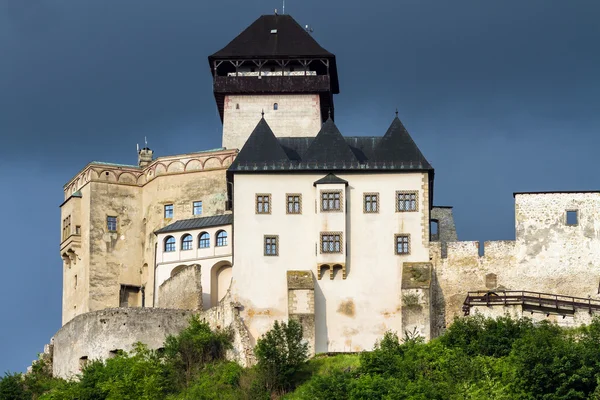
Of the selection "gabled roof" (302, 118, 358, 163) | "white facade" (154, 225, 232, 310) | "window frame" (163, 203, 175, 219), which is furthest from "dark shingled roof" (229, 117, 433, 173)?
"window frame" (163, 203, 175, 219)

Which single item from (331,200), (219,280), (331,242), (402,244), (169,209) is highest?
(169,209)

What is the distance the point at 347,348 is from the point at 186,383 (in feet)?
22.8

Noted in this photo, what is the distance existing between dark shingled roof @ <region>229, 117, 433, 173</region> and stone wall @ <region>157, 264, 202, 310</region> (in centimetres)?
584

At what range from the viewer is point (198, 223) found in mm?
82625

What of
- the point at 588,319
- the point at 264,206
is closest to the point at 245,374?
the point at 264,206

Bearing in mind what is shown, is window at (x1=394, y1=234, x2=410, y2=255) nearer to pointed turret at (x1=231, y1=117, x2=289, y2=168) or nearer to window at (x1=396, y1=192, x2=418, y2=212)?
window at (x1=396, y1=192, x2=418, y2=212)

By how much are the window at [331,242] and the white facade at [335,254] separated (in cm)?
18

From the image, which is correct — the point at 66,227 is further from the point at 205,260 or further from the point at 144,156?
the point at 205,260

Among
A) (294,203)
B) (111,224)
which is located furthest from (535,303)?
(111,224)

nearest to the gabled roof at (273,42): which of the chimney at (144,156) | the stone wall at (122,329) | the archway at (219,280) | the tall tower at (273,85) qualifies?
the tall tower at (273,85)

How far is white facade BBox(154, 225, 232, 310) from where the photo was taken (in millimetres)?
80375

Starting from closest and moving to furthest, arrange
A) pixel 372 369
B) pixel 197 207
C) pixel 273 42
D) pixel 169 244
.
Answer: pixel 372 369
pixel 169 244
pixel 197 207
pixel 273 42

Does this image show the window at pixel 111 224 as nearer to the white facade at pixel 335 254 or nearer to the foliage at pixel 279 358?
the white facade at pixel 335 254

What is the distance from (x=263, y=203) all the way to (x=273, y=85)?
12.7 m
